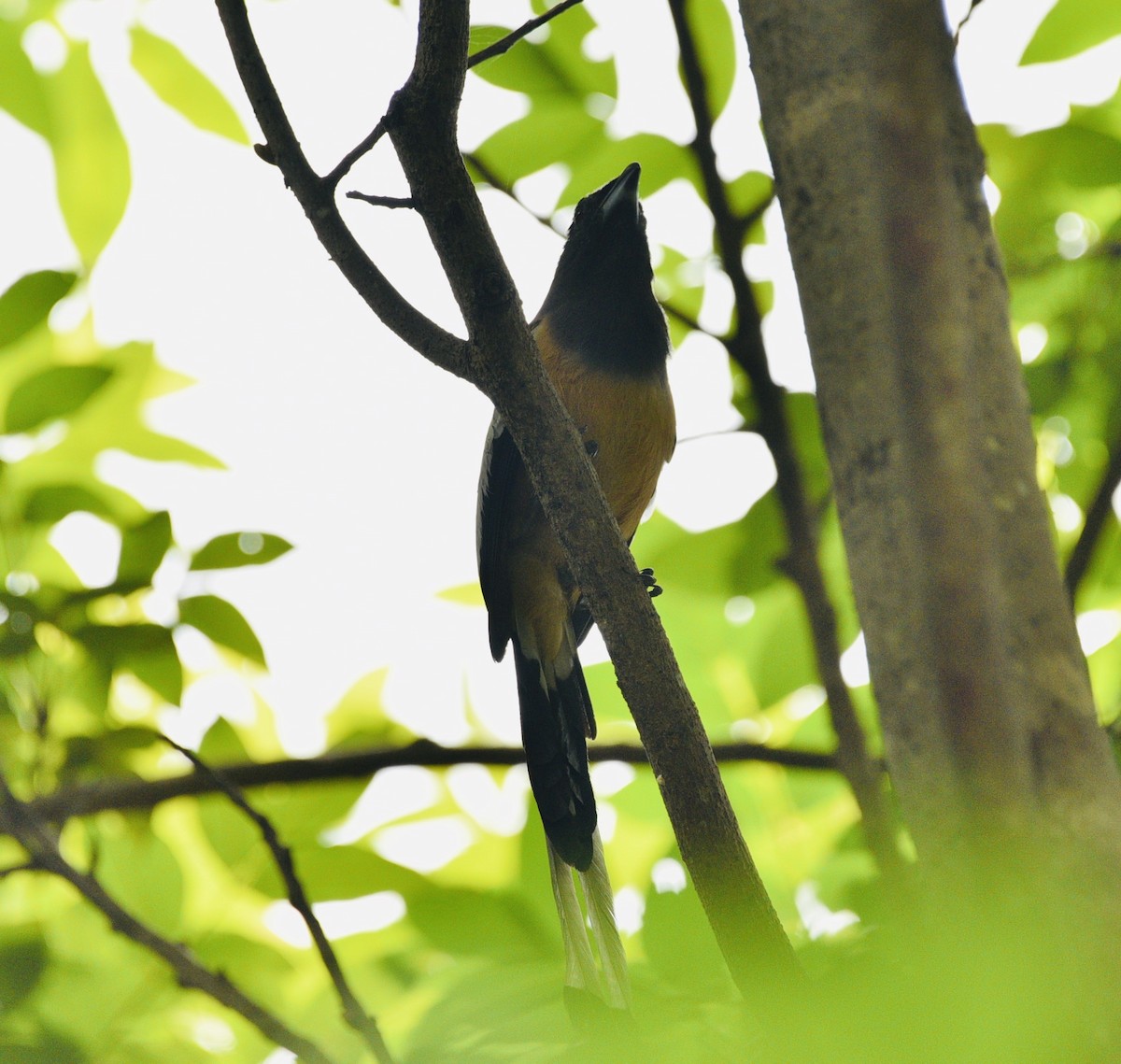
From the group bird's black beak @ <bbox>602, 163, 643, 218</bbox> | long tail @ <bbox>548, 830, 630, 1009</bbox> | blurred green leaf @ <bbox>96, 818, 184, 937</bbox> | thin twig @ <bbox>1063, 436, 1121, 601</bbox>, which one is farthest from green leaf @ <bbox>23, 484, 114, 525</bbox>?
thin twig @ <bbox>1063, 436, 1121, 601</bbox>

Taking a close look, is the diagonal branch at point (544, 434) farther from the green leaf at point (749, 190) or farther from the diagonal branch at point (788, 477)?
the green leaf at point (749, 190)

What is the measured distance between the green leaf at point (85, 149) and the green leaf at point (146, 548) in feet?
1.87

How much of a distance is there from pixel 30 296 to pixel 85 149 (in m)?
0.35

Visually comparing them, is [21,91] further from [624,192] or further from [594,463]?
[594,463]

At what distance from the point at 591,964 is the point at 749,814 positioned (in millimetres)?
690

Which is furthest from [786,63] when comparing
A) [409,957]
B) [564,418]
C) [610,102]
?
[409,957]

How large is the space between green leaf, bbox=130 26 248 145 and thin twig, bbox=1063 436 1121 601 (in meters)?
1.83

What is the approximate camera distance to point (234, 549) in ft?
7.22

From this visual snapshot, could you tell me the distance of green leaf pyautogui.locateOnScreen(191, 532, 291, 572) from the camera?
2.19 m

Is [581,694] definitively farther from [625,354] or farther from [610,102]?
[610,102]

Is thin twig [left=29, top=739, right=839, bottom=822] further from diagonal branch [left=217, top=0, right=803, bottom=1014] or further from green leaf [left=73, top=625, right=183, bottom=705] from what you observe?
diagonal branch [left=217, top=0, right=803, bottom=1014]

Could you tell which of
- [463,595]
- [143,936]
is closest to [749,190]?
[463,595]

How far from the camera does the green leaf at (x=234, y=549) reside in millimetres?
2189

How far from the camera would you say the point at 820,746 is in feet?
8.05
